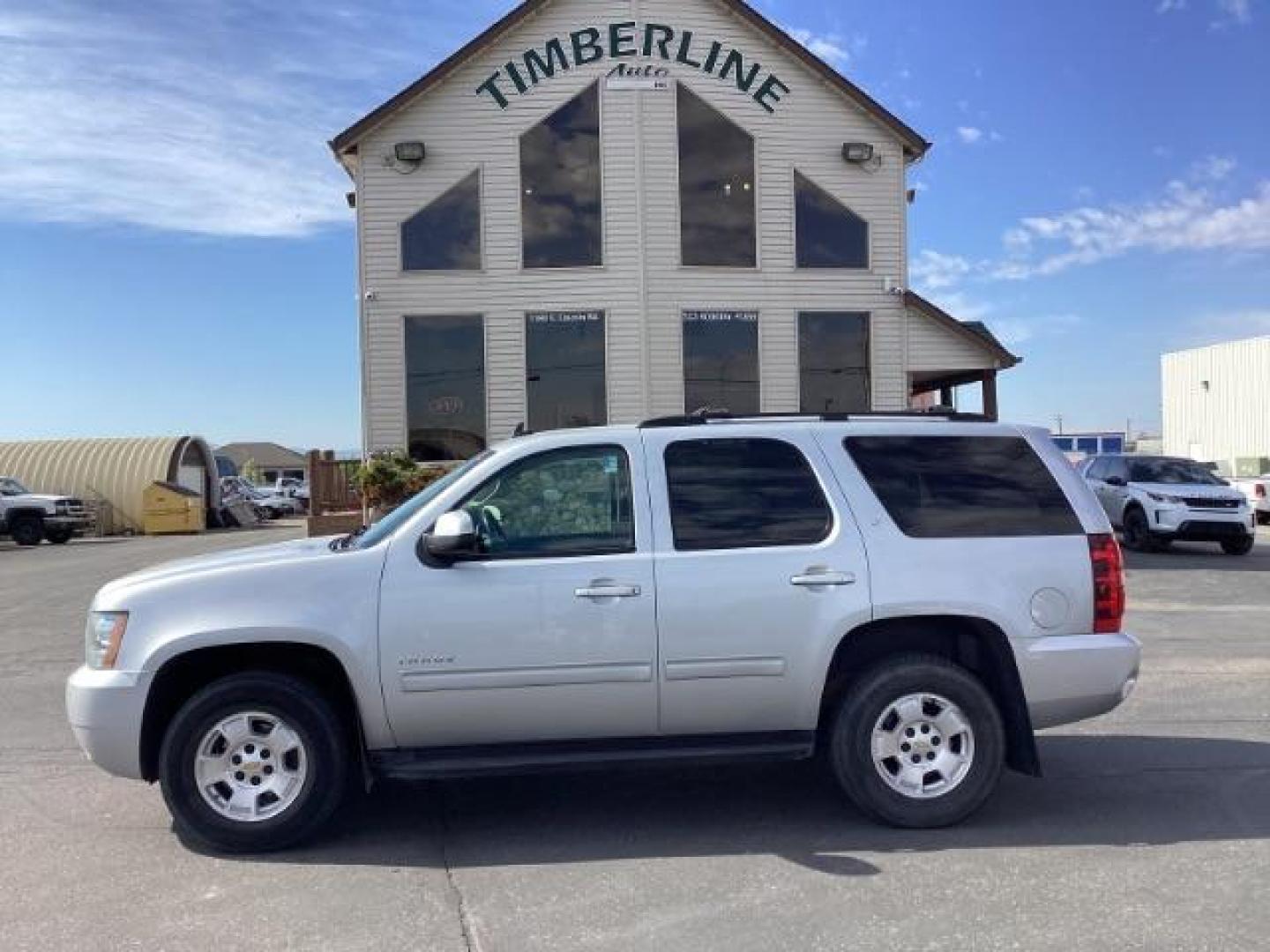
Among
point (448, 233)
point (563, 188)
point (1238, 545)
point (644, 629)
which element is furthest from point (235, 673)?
point (1238, 545)

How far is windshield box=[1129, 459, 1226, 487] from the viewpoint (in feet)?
60.5

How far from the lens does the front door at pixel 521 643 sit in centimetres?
482

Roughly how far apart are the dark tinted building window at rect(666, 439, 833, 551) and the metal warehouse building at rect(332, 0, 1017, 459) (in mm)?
11802

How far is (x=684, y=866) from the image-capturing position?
4.73 metres

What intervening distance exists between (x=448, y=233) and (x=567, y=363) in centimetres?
267

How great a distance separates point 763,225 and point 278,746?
1402cm

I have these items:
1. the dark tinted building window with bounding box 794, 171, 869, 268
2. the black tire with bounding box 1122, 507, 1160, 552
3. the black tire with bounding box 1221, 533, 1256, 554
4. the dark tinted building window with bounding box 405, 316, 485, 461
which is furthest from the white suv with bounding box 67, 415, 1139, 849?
the black tire with bounding box 1221, 533, 1256, 554

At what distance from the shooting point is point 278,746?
16.0 ft

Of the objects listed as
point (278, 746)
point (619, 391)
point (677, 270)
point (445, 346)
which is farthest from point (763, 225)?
point (278, 746)

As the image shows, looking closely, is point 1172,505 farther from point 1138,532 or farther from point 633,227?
point 633,227

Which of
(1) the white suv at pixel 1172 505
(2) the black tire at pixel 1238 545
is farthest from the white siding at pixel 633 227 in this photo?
(2) the black tire at pixel 1238 545

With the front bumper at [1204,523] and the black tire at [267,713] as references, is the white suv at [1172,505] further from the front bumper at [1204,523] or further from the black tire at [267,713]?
the black tire at [267,713]

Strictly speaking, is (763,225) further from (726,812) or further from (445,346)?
(726,812)

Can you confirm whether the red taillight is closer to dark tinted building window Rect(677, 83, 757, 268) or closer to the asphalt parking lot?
the asphalt parking lot
